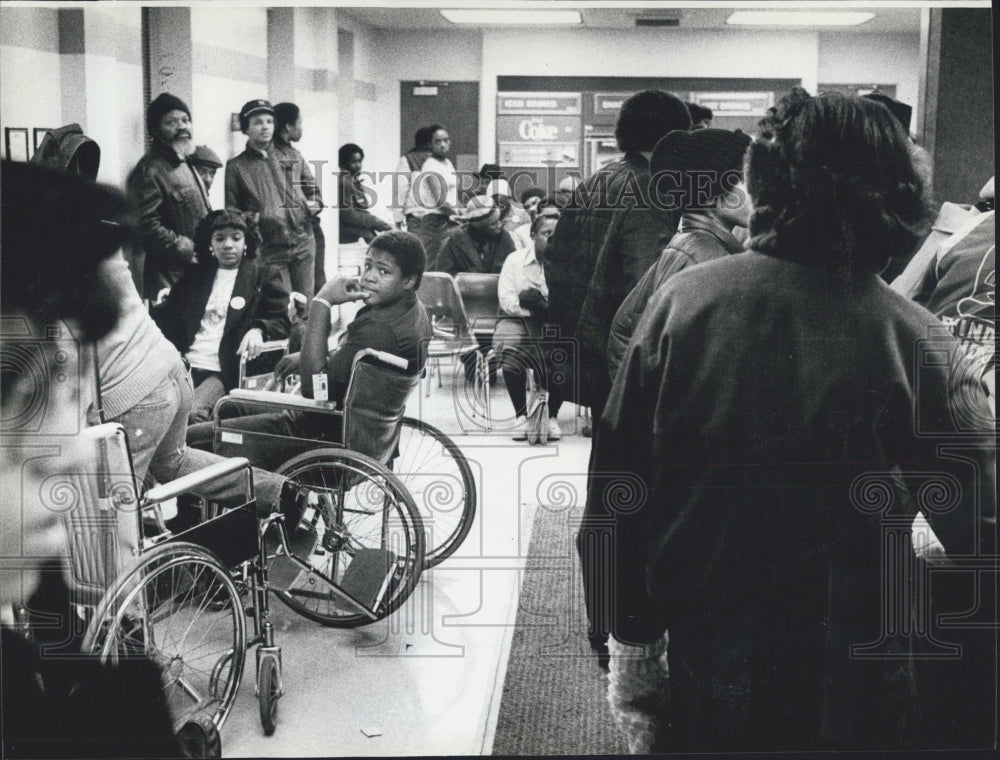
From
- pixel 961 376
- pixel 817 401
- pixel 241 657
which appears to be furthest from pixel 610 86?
pixel 241 657

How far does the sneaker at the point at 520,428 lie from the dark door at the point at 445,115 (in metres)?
0.67

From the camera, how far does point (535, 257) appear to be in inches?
113

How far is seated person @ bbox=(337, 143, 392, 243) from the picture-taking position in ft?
9.30

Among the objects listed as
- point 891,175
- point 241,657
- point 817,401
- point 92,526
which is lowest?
point 241,657

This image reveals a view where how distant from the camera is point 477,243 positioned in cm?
288

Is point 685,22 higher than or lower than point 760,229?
higher

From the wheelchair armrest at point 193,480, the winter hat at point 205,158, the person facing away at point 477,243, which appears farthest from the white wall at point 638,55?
the wheelchair armrest at point 193,480

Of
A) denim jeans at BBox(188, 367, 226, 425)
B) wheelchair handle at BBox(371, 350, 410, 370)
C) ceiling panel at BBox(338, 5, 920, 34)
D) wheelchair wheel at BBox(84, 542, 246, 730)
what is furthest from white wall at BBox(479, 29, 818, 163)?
wheelchair wheel at BBox(84, 542, 246, 730)

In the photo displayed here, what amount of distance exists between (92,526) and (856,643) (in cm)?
192

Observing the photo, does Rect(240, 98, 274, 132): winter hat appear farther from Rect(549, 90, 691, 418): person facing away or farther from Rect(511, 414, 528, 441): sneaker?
Rect(511, 414, 528, 441): sneaker

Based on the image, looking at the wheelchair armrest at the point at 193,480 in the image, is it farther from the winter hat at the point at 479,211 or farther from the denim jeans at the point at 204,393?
the winter hat at the point at 479,211

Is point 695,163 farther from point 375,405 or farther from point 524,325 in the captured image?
point 375,405

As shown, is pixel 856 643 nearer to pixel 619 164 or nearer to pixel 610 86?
pixel 619 164

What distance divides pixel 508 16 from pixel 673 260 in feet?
2.60
